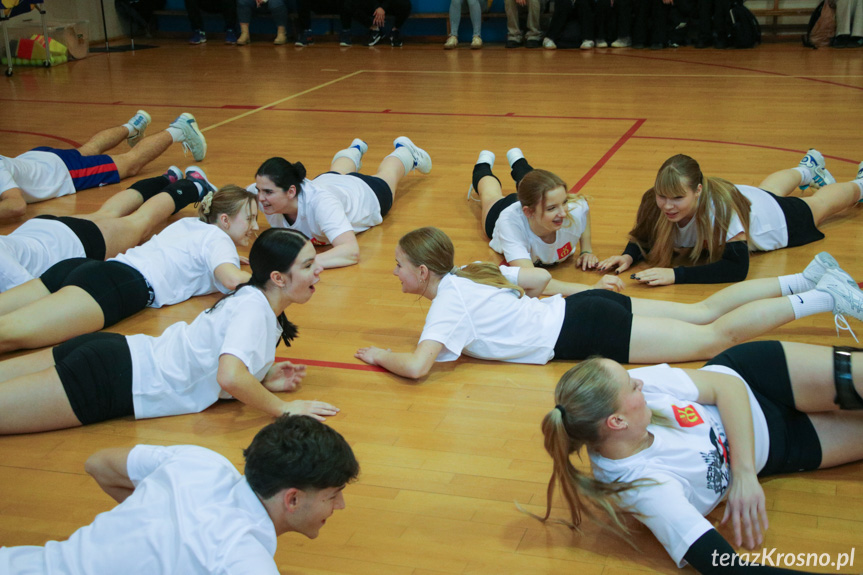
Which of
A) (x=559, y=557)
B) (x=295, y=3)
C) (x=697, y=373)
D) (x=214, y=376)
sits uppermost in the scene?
(x=295, y=3)

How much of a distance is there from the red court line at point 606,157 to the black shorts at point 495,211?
2.56 feet

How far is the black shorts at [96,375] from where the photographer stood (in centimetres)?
259

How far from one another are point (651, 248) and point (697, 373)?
167 centimetres

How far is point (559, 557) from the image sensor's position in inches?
79.5

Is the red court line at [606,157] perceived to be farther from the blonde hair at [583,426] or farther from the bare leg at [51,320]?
the blonde hair at [583,426]

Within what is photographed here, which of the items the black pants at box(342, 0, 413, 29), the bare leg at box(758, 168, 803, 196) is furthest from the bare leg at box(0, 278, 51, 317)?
the black pants at box(342, 0, 413, 29)

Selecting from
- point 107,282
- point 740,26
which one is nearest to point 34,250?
point 107,282

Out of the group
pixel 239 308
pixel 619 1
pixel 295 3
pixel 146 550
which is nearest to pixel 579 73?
pixel 619 1

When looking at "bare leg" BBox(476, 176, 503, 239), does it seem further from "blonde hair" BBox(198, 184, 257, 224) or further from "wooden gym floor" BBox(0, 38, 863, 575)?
"blonde hair" BBox(198, 184, 257, 224)

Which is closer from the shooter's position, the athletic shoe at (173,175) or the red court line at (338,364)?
the red court line at (338,364)

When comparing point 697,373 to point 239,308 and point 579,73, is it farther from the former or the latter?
point 579,73

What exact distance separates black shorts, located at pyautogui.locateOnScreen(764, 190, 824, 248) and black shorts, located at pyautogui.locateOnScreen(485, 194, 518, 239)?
49.6 inches

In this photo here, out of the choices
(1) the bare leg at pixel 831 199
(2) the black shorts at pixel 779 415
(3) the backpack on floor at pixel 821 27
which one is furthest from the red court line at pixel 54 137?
(3) the backpack on floor at pixel 821 27

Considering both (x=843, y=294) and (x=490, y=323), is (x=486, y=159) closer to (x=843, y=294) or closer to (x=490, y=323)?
(x=490, y=323)
